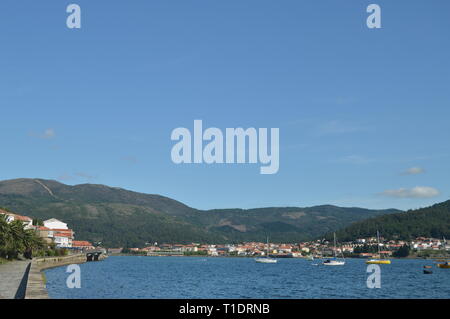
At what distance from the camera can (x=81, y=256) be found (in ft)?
529

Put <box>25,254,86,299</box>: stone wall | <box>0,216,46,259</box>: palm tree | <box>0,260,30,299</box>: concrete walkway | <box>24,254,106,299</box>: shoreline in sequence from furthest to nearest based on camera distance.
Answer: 1. <box>0,216,46,259</box>: palm tree
2. <box>0,260,30,299</box>: concrete walkway
3. <box>24,254,106,299</box>: shoreline
4. <box>25,254,86,299</box>: stone wall

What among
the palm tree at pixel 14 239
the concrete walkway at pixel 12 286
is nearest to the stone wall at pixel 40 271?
the concrete walkway at pixel 12 286

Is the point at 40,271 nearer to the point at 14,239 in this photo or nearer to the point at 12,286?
the point at 14,239

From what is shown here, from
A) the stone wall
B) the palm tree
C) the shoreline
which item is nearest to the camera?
the stone wall

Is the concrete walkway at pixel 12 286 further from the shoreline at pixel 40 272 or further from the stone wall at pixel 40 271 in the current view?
the stone wall at pixel 40 271

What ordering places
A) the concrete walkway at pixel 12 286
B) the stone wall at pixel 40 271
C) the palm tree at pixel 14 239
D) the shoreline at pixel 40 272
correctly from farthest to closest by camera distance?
the palm tree at pixel 14 239, the concrete walkway at pixel 12 286, the shoreline at pixel 40 272, the stone wall at pixel 40 271

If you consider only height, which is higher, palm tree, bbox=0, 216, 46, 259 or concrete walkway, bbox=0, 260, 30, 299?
palm tree, bbox=0, 216, 46, 259

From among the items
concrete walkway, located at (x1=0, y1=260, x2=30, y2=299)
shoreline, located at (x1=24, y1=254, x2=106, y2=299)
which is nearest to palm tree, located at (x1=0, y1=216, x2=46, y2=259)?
shoreline, located at (x1=24, y1=254, x2=106, y2=299)

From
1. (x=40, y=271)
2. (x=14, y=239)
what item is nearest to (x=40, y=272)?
(x=40, y=271)

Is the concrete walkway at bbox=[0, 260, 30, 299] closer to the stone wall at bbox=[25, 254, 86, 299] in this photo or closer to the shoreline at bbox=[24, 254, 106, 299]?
the shoreline at bbox=[24, 254, 106, 299]
